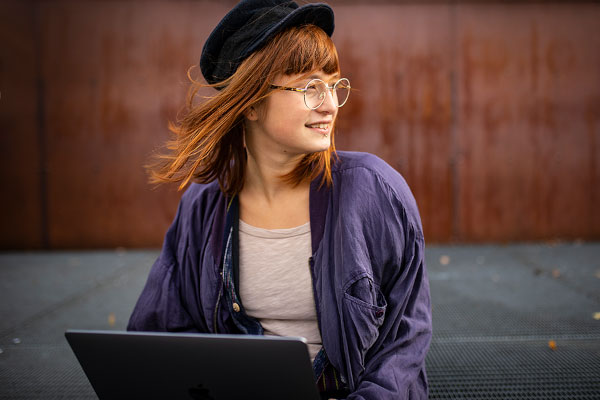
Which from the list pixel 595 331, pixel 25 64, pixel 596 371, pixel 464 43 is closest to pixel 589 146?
pixel 464 43

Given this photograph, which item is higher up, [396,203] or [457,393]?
[396,203]

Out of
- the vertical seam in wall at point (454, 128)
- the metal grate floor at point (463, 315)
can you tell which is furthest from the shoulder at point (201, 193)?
the vertical seam in wall at point (454, 128)

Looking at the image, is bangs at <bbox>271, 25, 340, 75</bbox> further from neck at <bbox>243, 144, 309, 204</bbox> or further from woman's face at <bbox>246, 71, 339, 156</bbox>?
neck at <bbox>243, 144, 309, 204</bbox>

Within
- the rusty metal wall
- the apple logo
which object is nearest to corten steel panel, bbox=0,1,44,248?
the rusty metal wall

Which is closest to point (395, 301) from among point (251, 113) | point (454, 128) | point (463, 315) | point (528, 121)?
point (251, 113)

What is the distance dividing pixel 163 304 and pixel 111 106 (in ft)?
13.9

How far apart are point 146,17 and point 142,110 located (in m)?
0.99

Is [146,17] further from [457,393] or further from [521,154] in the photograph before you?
[457,393]

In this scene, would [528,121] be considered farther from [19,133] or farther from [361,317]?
[19,133]

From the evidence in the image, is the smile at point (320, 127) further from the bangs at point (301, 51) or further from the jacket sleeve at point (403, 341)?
the jacket sleeve at point (403, 341)

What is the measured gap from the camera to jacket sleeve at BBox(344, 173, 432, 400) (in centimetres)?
137

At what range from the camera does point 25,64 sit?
17.1ft

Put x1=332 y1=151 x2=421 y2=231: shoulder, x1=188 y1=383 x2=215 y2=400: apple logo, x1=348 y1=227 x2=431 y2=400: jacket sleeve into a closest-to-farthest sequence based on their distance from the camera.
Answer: x1=188 y1=383 x2=215 y2=400: apple logo
x1=348 y1=227 x2=431 y2=400: jacket sleeve
x1=332 y1=151 x2=421 y2=231: shoulder

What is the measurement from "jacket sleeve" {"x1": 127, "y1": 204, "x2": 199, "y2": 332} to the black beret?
619 mm
